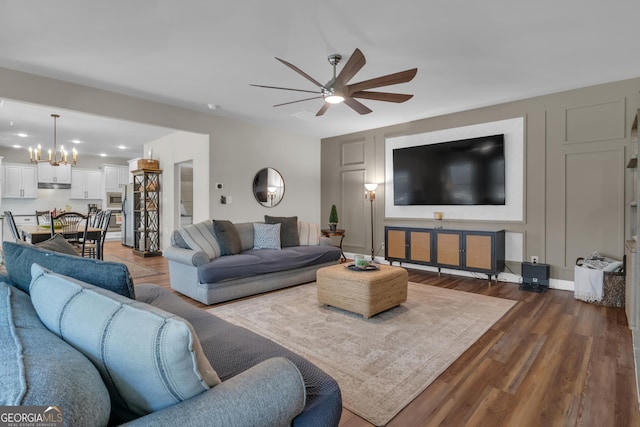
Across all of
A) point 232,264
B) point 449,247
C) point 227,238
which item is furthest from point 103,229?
point 449,247

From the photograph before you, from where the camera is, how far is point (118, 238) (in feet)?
31.6

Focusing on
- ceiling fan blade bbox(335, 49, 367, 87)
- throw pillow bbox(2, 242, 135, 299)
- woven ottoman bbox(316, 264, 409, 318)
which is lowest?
woven ottoman bbox(316, 264, 409, 318)

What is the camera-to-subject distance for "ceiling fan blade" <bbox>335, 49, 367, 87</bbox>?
254 cm

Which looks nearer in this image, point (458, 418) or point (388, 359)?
point (458, 418)

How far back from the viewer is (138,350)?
0.76 m

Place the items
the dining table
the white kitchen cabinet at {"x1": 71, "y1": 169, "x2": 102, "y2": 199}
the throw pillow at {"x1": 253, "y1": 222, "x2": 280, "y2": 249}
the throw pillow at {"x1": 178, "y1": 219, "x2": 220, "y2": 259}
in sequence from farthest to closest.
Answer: the white kitchen cabinet at {"x1": 71, "y1": 169, "x2": 102, "y2": 199}
the throw pillow at {"x1": 253, "y1": 222, "x2": 280, "y2": 249}
the dining table
the throw pillow at {"x1": 178, "y1": 219, "x2": 220, "y2": 259}

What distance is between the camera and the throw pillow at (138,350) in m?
0.75

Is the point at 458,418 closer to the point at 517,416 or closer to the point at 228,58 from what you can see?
the point at 517,416

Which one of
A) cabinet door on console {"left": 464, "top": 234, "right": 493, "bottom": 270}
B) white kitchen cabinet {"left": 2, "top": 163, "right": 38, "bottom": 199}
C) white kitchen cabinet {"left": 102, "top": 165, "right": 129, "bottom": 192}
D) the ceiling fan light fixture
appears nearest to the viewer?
the ceiling fan light fixture

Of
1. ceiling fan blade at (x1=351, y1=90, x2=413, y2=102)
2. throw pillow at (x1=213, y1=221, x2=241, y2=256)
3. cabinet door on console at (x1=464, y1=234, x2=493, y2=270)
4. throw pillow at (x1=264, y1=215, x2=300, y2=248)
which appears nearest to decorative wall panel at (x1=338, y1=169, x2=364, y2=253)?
throw pillow at (x1=264, y1=215, x2=300, y2=248)

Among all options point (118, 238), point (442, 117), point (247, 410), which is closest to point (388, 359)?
point (247, 410)

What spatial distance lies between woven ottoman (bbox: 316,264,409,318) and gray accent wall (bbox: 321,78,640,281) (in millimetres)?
2382

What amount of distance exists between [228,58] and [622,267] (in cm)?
494

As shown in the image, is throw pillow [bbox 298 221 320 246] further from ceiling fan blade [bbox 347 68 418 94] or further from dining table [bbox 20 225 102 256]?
dining table [bbox 20 225 102 256]
